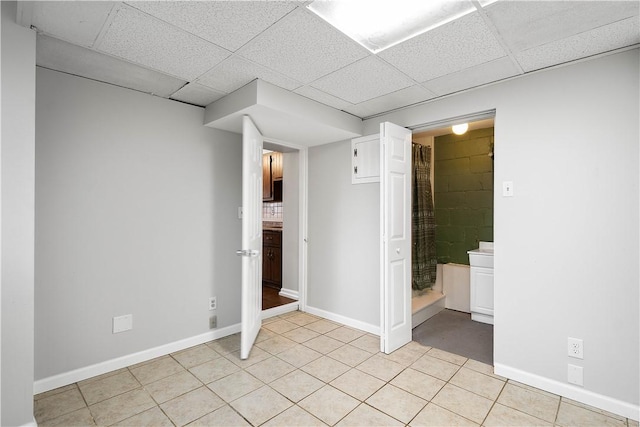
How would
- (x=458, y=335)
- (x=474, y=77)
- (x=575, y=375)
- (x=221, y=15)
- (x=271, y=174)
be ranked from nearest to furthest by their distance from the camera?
(x=221, y=15) < (x=575, y=375) < (x=474, y=77) < (x=458, y=335) < (x=271, y=174)

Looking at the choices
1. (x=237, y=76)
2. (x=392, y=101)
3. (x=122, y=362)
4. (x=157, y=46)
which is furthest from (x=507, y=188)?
(x=122, y=362)

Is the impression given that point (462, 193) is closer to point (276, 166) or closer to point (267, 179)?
point (276, 166)

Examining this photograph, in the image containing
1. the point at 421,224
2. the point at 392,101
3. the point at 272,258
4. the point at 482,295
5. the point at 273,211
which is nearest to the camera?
the point at 392,101

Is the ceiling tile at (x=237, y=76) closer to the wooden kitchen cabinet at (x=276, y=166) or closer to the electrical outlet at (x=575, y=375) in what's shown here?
the wooden kitchen cabinet at (x=276, y=166)

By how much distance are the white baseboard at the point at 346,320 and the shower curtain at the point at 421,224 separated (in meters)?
0.96

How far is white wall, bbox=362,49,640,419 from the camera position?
195cm

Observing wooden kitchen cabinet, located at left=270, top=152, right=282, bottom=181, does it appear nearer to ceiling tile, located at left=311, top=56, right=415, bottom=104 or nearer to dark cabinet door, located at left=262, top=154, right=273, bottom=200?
dark cabinet door, located at left=262, top=154, right=273, bottom=200

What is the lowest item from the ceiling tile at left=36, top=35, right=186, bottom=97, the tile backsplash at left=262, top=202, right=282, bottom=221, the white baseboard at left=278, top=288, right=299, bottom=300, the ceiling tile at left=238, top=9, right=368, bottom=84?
the white baseboard at left=278, top=288, right=299, bottom=300

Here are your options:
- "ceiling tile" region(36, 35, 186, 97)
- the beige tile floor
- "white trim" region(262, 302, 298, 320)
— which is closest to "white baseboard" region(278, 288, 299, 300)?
"white trim" region(262, 302, 298, 320)

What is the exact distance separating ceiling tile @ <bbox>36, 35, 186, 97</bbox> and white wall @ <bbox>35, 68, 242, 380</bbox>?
93mm

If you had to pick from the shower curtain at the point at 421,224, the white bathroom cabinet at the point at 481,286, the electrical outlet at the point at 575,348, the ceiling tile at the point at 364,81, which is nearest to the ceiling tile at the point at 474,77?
the ceiling tile at the point at 364,81

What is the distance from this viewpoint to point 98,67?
2.20 meters

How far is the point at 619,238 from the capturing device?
196 cm

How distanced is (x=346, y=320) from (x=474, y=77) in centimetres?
261
